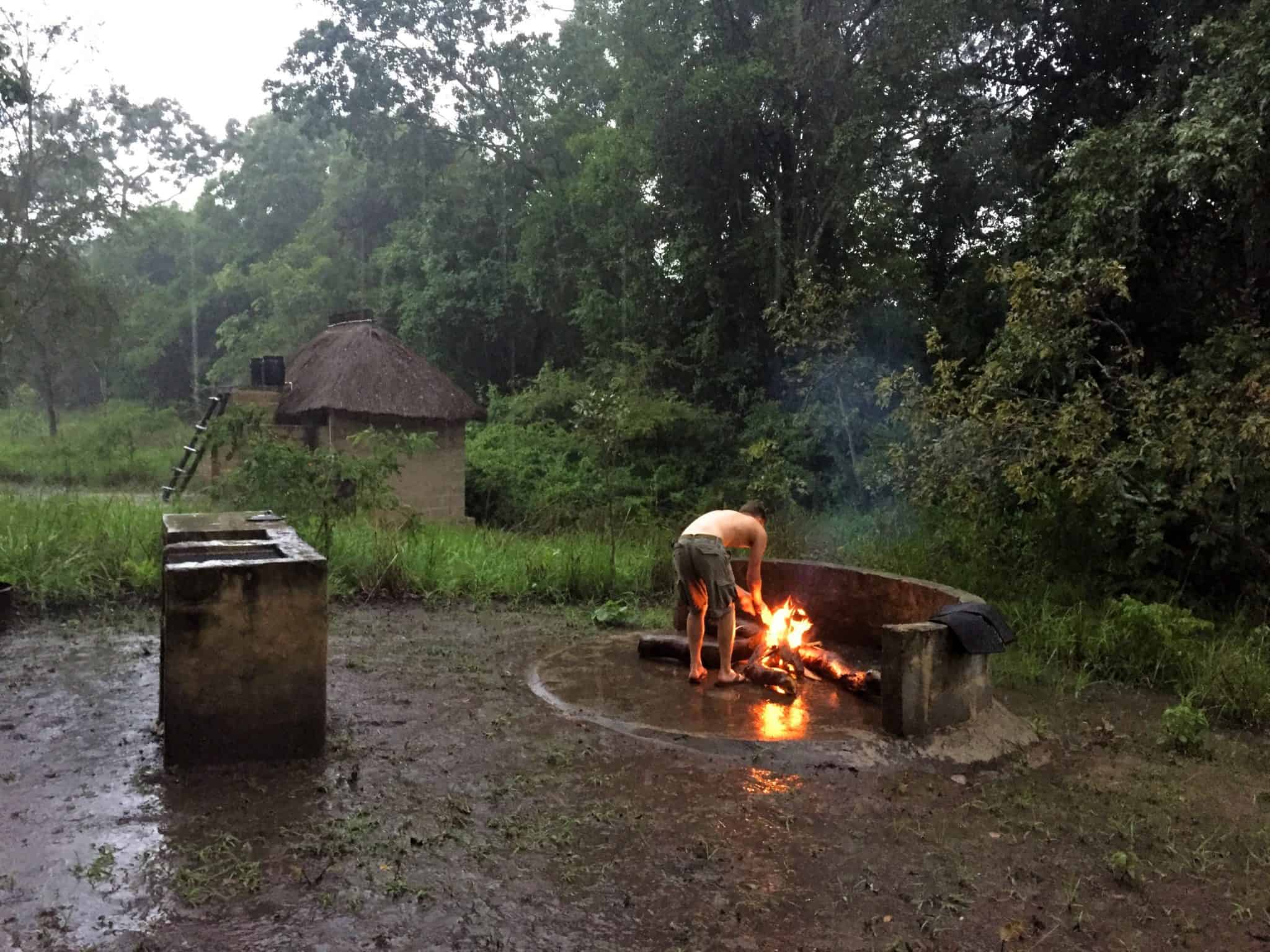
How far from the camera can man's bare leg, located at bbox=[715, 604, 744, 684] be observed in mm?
6652

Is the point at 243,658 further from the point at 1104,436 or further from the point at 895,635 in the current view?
the point at 1104,436

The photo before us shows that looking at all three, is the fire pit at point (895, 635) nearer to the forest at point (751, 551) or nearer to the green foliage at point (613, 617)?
the forest at point (751, 551)

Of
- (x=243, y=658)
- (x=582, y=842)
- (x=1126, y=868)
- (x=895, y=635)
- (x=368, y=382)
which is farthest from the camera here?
(x=368, y=382)

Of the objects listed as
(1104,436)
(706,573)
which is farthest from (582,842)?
(1104,436)

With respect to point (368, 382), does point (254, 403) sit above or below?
below

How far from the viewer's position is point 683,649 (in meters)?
7.23

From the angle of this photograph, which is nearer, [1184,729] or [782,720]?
[1184,729]

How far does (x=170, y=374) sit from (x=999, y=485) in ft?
112

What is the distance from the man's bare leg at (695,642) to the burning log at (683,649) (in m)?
0.31

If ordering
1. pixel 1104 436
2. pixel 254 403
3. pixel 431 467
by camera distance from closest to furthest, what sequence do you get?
pixel 1104 436 → pixel 254 403 → pixel 431 467

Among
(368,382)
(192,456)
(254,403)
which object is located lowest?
(192,456)

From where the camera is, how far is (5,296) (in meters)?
23.0

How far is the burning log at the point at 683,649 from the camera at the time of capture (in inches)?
284

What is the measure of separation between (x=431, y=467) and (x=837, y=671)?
11551 mm
